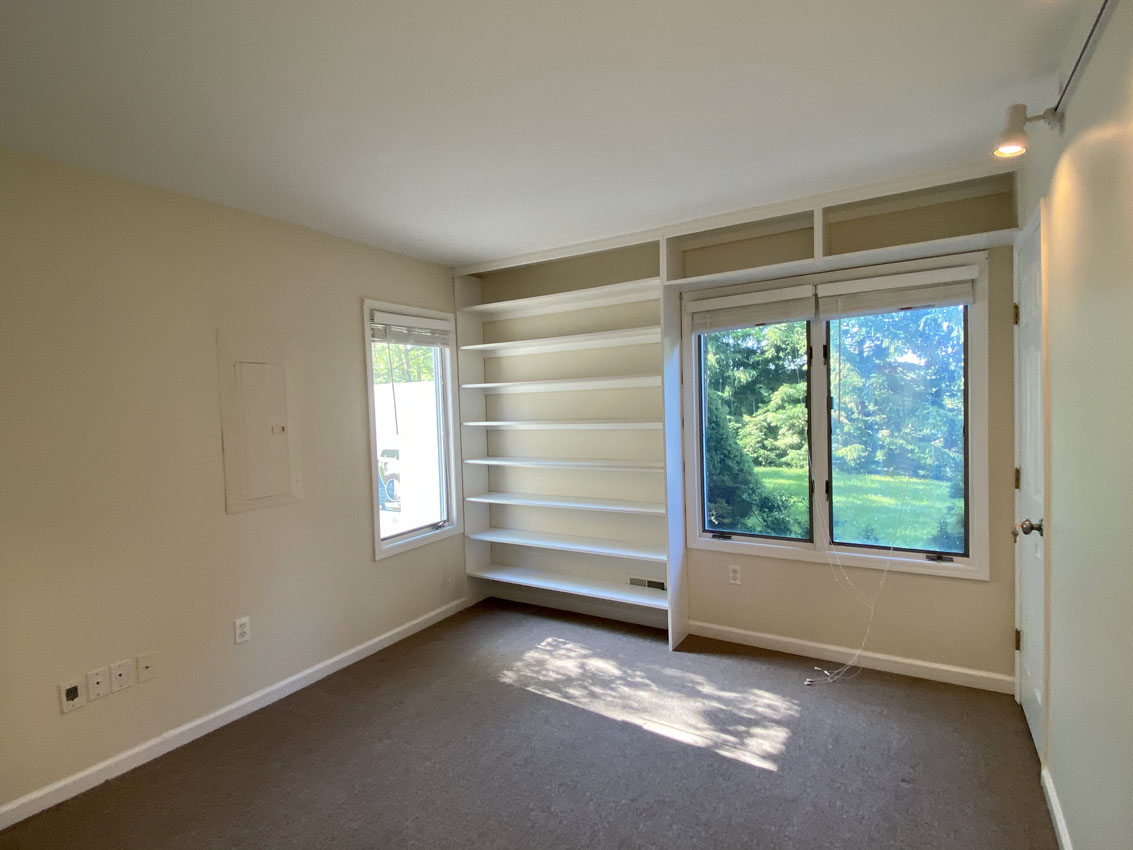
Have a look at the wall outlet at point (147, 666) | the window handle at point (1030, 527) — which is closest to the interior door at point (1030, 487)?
the window handle at point (1030, 527)

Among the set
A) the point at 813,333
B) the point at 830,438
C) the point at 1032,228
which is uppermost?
the point at 1032,228

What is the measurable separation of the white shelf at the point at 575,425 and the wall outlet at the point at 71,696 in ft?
8.05

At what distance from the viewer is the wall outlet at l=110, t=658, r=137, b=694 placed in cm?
233

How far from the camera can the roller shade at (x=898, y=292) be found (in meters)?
2.76

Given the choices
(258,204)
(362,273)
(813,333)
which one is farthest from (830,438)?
(258,204)

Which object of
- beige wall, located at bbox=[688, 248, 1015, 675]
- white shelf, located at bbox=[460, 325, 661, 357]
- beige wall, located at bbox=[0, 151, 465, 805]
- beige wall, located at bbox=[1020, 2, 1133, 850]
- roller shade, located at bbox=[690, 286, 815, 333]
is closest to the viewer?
beige wall, located at bbox=[1020, 2, 1133, 850]

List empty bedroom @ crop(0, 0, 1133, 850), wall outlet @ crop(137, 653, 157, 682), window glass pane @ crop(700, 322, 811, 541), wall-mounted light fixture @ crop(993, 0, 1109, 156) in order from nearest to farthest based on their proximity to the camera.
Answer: empty bedroom @ crop(0, 0, 1133, 850)
wall-mounted light fixture @ crop(993, 0, 1109, 156)
wall outlet @ crop(137, 653, 157, 682)
window glass pane @ crop(700, 322, 811, 541)

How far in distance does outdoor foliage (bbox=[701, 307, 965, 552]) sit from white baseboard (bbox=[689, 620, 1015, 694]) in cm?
60

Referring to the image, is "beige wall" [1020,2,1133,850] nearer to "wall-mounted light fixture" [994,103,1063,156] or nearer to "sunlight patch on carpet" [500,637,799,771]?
"wall-mounted light fixture" [994,103,1063,156]

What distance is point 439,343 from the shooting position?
3.98 m

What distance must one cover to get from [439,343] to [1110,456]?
347 centimetres

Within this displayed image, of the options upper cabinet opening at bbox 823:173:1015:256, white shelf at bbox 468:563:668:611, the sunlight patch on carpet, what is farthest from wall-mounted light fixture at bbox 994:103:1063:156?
white shelf at bbox 468:563:668:611

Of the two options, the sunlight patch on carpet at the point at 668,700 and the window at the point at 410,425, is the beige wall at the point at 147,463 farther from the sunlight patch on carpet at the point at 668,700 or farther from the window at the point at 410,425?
the sunlight patch on carpet at the point at 668,700

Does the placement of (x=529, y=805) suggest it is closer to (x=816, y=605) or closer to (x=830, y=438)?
(x=816, y=605)
